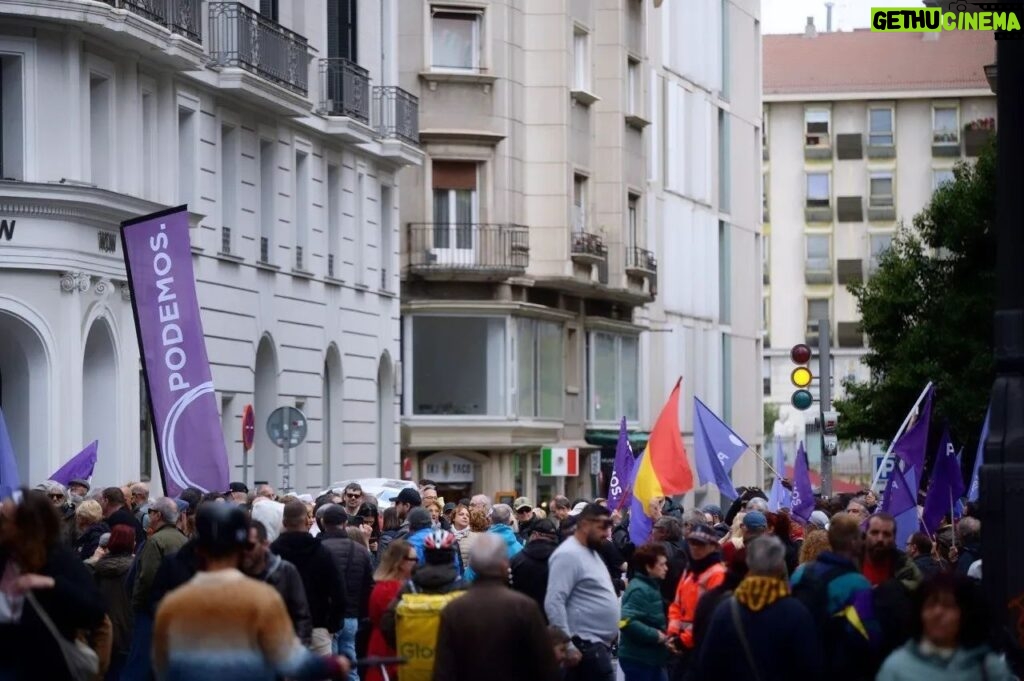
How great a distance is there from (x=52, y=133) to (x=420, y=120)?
772 inches

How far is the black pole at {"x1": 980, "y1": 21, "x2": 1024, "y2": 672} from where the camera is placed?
13.6 m

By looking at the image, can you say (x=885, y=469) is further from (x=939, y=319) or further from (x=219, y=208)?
(x=939, y=319)

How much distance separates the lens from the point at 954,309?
49594 mm

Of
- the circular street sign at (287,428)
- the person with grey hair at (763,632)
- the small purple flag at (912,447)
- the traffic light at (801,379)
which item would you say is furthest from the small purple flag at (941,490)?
the person with grey hair at (763,632)

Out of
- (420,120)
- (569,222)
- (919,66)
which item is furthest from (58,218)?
(919,66)

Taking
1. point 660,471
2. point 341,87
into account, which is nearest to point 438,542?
point 660,471

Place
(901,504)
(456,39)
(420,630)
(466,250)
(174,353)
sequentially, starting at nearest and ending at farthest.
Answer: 1. (420,630)
2. (174,353)
3. (901,504)
4. (466,250)
5. (456,39)

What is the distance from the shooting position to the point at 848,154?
116 meters

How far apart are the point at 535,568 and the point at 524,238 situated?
3626 cm

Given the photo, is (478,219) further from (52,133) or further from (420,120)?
(52,133)

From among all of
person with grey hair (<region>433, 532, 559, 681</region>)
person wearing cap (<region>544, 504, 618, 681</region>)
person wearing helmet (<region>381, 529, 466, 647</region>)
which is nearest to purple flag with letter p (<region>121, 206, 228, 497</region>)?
person wearing cap (<region>544, 504, 618, 681</region>)

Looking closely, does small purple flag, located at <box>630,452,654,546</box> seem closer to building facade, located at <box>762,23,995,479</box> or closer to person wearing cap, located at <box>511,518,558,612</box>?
person wearing cap, located at <box>511,518,558,612</box>

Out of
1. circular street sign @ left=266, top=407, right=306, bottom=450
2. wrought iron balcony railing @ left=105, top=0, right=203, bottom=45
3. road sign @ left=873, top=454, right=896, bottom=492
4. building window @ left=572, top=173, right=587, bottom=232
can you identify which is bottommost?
road sign @ left=873, top=454, right=896, bottom=492

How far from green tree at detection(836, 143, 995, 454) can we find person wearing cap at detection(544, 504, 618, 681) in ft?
98.3
